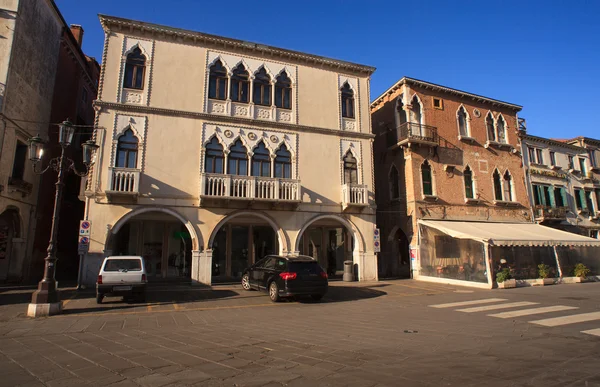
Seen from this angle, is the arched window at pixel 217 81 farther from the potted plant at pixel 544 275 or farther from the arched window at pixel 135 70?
the potted plant at pixel 544 275

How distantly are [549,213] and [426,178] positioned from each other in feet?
36.5

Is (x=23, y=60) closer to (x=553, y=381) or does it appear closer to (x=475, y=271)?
(x=553, y=381)

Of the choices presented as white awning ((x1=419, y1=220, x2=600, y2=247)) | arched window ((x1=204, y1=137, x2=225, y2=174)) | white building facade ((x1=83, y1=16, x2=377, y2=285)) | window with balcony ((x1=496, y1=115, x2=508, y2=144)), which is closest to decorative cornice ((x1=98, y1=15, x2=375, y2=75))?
white building facade ((x1=83, y1=16, x2=377, y2=285))

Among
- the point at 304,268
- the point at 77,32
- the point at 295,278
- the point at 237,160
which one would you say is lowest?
the point at 295,278

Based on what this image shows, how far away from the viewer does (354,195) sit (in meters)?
19.5

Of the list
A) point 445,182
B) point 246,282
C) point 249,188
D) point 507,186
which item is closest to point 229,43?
point 249,188

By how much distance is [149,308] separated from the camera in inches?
435

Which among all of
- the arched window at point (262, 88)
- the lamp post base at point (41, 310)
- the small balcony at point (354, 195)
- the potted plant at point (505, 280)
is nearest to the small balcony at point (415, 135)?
the small balcony at point (354, 195)

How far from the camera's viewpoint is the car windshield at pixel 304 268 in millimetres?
12316

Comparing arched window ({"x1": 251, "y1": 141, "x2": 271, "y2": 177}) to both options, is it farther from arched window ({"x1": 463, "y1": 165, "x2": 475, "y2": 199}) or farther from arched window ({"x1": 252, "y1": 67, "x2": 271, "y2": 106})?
arched window ({"x1": 463, "y1": 165, "x2": 475, "y2": 199})

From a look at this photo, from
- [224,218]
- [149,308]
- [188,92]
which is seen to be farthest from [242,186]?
[149,308]

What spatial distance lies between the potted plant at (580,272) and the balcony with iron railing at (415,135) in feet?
35.6

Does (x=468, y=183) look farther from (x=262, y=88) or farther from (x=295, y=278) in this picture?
(x=295, y=278)

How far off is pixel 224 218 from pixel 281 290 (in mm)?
6352
